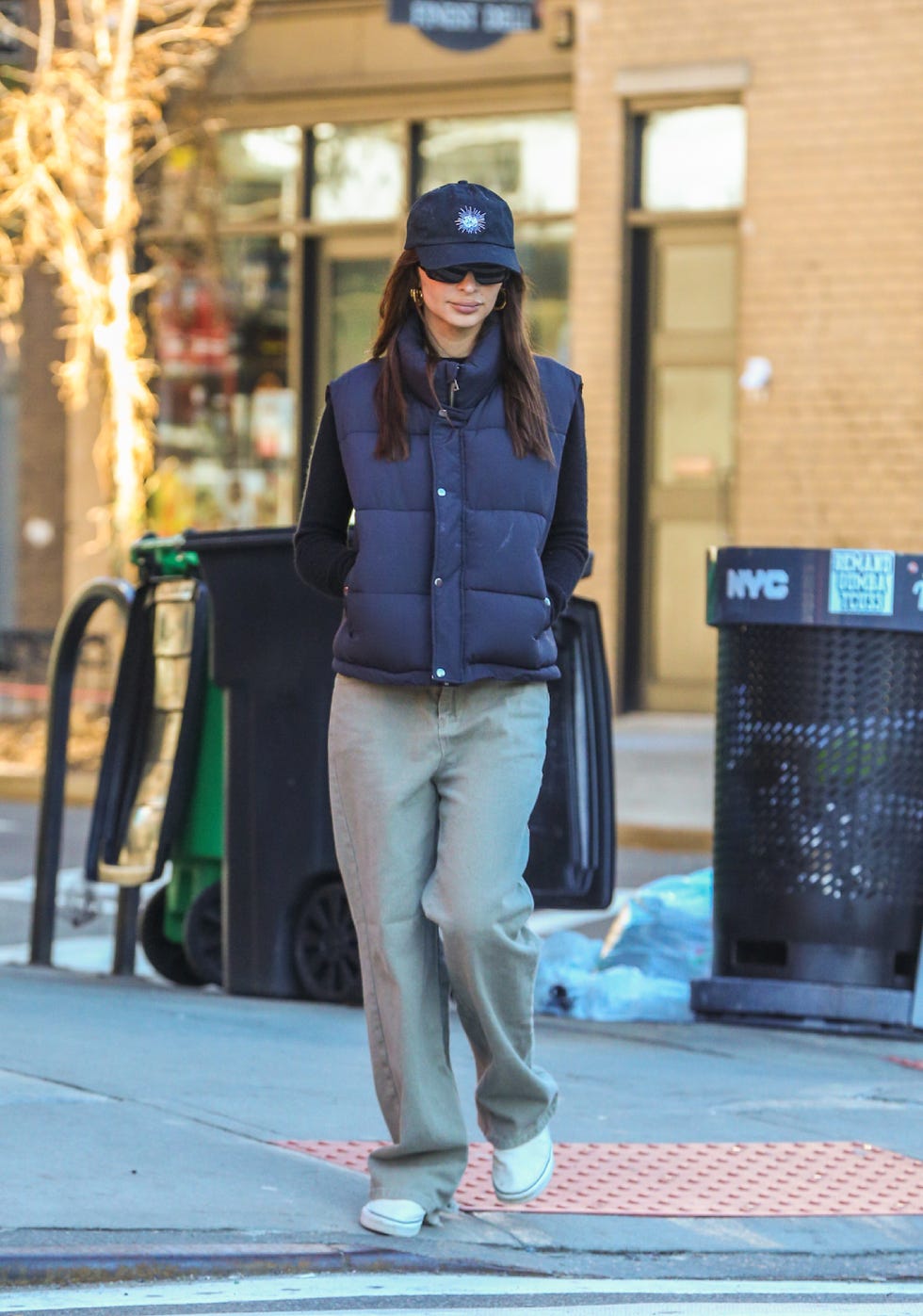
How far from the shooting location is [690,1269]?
3992 millimetres

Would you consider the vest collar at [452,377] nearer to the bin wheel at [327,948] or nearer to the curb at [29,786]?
the bin wheel at [327,948]

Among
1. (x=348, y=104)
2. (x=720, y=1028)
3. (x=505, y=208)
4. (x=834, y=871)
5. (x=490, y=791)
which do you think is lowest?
(x=720, y=1028)

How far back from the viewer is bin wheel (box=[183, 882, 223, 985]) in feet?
22.0

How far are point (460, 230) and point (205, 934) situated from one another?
3333mm

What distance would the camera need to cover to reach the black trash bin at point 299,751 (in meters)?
6.27

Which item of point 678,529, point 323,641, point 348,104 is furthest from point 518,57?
point 323,641

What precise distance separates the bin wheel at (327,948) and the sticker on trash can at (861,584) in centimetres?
158

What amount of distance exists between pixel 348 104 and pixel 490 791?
1240cm

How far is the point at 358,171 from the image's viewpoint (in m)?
15.8

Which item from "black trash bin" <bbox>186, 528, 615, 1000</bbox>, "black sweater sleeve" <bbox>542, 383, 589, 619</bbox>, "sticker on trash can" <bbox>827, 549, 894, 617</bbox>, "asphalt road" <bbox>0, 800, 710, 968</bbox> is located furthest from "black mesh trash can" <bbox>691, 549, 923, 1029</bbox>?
"asphalt road" <bbox>0, 800, 710, 968</bbox>

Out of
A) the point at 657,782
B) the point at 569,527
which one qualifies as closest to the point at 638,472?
the point at 657,782

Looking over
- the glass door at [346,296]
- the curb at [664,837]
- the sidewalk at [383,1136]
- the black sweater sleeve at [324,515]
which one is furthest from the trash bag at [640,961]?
the glass door at [346,296]

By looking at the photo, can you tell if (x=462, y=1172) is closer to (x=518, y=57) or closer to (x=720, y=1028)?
(x=720, y=1028)

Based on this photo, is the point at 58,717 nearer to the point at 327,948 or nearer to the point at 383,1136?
the point at 327,948
